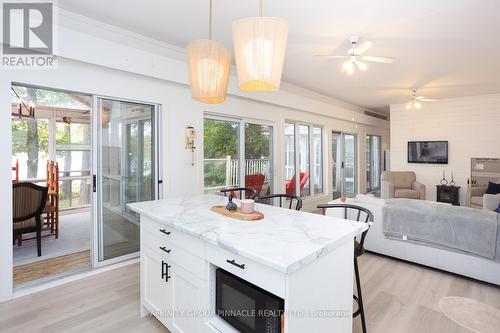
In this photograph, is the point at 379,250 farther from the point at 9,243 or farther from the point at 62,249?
the point at 62,249

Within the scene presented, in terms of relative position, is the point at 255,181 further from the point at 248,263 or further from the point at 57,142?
the point at 57,142

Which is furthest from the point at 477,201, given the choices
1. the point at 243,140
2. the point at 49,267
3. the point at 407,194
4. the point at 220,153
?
the point at 49,267

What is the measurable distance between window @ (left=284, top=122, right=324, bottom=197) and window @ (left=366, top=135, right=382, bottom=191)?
2.73m

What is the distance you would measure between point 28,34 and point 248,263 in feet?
9.81

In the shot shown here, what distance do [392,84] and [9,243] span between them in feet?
20.4

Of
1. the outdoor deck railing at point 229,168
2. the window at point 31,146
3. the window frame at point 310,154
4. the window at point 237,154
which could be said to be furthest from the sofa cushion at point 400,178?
the window at point 31,146

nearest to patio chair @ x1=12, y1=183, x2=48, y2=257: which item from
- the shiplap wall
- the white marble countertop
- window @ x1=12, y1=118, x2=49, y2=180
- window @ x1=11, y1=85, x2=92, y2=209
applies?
window @ x1=11, y1=85, x2=92, y2=209

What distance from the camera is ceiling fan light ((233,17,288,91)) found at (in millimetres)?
1407

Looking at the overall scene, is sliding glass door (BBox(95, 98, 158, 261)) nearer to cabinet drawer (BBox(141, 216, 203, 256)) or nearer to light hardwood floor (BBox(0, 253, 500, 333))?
light hardwood floor (BBox(0, 253, 500, 333))

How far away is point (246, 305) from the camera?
138 centimetres

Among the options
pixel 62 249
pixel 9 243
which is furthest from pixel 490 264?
pixel 62 249

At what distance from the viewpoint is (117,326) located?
2094 millimetres

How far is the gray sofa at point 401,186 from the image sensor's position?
6.10 m

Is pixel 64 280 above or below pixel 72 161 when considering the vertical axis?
below
